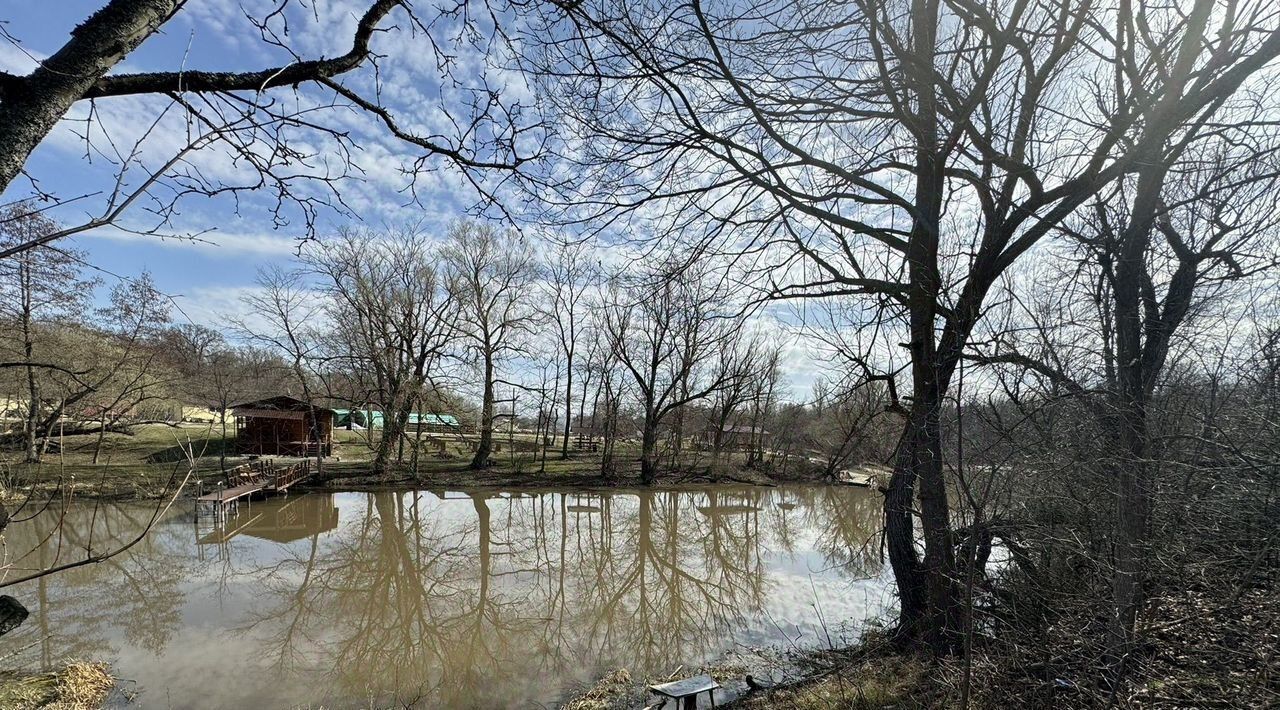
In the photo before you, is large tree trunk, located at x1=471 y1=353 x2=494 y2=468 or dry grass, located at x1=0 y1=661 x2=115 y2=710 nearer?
dry grass, located at x1=0 y1=661 x2=115 y2=710

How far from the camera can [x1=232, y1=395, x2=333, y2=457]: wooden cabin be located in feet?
98.6

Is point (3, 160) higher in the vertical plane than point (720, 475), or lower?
higher

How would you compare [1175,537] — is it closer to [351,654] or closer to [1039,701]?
[1039,701]

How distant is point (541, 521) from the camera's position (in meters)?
19.9

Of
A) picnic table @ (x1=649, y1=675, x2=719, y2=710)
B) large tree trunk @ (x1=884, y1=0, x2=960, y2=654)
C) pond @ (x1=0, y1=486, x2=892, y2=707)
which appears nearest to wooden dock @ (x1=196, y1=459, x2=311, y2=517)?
pond @ (x1=0, y1=486, x2=892, y2=707)

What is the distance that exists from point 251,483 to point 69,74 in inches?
944

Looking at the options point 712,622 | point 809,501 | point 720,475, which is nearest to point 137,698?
point 712,622

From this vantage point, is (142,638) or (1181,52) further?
(142,638)

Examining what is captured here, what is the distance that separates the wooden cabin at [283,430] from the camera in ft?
98.6

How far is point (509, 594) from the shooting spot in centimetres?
1195

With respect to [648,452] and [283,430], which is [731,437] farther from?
[283,430]

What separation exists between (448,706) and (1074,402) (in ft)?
24.6

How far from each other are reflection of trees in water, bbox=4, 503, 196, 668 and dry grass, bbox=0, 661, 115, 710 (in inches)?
18.2

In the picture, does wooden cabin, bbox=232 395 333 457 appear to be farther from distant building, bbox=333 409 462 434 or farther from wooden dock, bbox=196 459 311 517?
wooden dock, bbox=196 459 311 517
